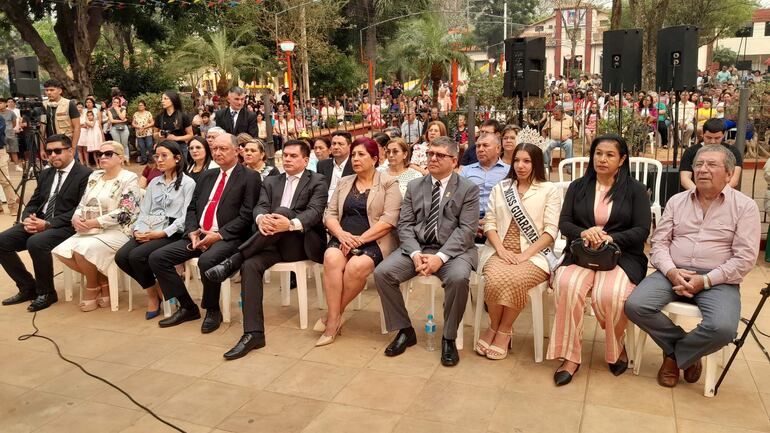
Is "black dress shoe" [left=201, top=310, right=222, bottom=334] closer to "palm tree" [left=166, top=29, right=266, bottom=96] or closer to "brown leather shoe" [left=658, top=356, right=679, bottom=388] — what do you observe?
"brown leather shoe" [left=658, top=356, right=679, bottom=388]

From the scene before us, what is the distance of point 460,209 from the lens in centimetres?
416

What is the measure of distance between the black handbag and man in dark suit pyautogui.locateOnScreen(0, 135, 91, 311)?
388 cm

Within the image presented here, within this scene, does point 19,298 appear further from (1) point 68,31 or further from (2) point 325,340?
(1) point 68,31

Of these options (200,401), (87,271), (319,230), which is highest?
(319,230)

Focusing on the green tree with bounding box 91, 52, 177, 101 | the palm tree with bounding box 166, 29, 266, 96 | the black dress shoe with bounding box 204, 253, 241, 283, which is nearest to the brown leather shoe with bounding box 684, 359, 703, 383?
the black dress shoe with bounding box 204, 253, 241, 283

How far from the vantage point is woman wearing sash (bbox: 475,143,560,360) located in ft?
12.5

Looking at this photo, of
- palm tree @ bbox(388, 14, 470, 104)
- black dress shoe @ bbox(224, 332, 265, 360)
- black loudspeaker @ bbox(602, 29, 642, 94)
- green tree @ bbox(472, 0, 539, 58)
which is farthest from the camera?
green tree @ bbox(472, 0, 539, 58)

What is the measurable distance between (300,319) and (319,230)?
25.2 inches

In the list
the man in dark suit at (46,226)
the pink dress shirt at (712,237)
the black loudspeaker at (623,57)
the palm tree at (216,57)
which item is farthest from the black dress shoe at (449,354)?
the palm tree at (216,57)

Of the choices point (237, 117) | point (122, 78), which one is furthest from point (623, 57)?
point (122, 78)

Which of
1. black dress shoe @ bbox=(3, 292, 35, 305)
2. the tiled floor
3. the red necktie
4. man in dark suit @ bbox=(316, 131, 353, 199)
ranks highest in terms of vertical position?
man in dark suit @ bbox=(316, 131, 353, 199)

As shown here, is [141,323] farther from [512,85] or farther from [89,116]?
[89,116]

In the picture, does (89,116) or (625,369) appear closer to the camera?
(625,369)

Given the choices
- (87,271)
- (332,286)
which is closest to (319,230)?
(332,286)
